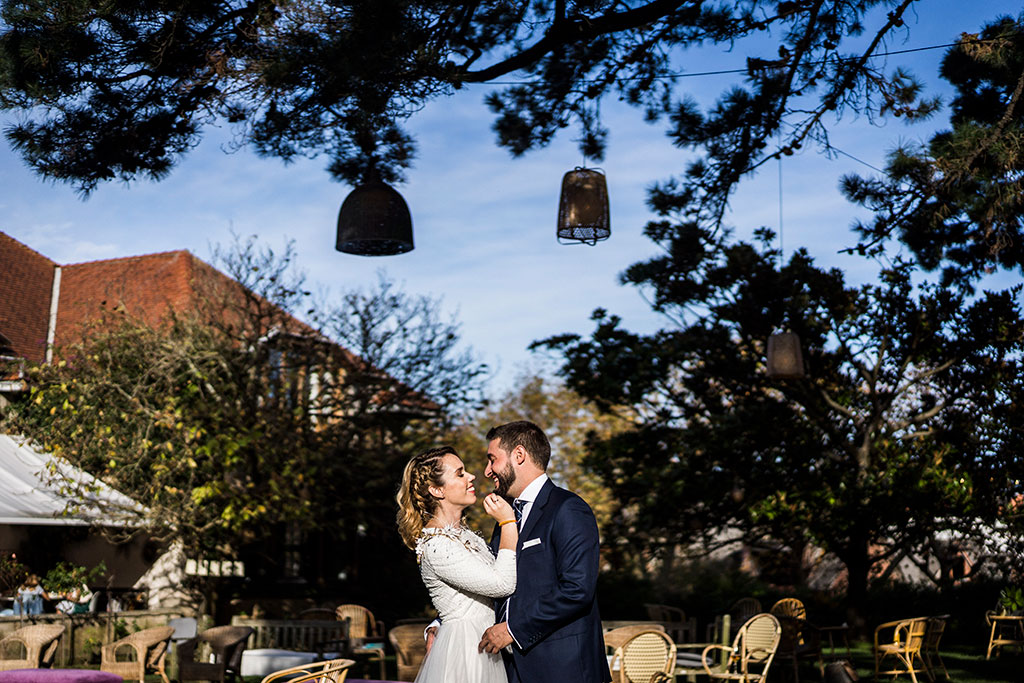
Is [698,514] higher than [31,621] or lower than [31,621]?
higher

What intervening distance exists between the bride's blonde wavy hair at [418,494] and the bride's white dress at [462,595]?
0.21 feet

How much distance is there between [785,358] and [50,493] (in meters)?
11.6

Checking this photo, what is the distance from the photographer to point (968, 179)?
721cm

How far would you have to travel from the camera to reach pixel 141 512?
16609 mm

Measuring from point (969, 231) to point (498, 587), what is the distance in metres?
5.74

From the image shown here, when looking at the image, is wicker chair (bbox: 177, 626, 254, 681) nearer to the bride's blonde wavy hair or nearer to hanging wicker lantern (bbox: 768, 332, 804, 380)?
hanging wicker lantern (bbox: 768, 332, 804, 380)

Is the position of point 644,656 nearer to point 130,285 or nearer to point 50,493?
point 50,493

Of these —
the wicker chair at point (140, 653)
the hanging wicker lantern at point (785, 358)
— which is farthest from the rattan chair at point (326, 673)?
the hanging wicker lantern at point (785, 358)

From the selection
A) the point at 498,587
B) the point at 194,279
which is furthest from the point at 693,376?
the point at 498,587

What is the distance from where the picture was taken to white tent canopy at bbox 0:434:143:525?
15.4 m

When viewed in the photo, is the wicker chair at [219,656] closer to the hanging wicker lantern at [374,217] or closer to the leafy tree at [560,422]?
the hanging wicker lantern at [374,217]

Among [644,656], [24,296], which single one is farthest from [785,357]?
[24,296]

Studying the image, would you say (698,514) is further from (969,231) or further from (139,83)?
(139,83)

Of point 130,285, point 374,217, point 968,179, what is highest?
point 130,285
